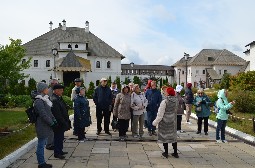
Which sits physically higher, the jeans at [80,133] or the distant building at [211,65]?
the distant building at [211,65]

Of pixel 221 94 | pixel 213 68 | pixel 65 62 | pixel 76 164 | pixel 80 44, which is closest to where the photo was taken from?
pixel 76 164

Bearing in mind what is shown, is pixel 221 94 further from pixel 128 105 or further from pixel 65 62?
pixel 65 62

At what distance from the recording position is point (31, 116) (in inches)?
298

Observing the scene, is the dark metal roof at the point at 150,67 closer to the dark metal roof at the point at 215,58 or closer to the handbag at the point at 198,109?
the dark metal roof at the point at 215,58

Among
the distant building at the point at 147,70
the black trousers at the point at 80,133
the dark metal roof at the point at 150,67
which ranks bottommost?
the black trousers at the point at 80,133

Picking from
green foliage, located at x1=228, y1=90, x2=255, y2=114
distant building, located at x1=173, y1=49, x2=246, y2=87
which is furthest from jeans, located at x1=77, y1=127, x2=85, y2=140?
distant building, located at x1=173, y1=49, x2=246, y2=87

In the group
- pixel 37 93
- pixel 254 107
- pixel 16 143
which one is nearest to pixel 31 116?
pixel 37 93

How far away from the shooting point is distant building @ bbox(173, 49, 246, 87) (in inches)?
3344

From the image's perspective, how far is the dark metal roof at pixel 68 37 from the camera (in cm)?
6731

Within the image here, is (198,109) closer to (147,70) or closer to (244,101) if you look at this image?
(244,101)

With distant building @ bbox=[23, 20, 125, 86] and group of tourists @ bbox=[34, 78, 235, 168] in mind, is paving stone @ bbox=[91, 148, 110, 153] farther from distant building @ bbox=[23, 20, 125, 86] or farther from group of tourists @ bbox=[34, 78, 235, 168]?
distant building @ bbox=[23, 20, 125, 86]

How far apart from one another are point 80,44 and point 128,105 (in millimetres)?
54103

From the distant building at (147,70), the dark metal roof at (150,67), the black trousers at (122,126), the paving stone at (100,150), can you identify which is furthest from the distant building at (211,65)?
the paving stone at (100,150)

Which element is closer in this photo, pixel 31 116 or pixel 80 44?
pixel 31 116
